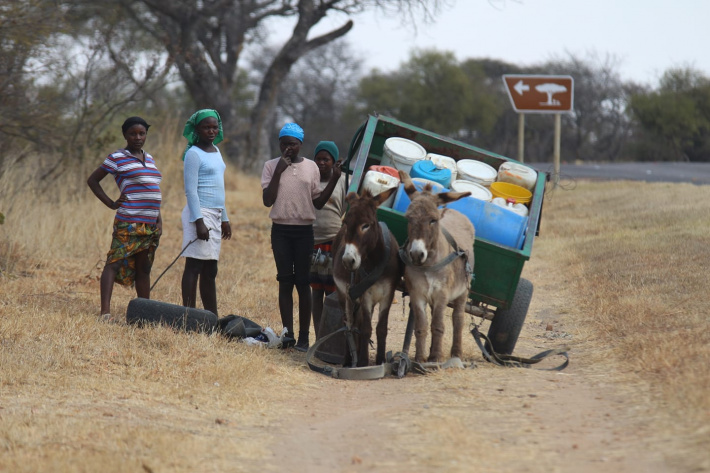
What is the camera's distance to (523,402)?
4.99m

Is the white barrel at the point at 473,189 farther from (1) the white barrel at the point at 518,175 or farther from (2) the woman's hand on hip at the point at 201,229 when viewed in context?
(2) the woman's hand on hip at the point at 201,229

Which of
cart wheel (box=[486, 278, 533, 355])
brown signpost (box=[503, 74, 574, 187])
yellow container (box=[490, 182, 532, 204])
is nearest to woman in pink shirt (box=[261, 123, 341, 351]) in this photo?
yellow container (box=[490, 182, 532, 204])

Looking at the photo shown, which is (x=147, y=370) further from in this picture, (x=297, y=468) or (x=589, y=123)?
(x=589, y=123)

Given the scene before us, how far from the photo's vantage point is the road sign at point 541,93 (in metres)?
19.0

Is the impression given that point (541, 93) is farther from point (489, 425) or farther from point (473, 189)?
point (489, 425)

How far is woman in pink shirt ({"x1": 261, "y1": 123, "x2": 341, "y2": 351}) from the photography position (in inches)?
264

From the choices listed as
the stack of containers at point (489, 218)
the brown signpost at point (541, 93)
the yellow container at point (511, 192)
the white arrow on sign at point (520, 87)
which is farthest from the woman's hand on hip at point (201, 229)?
the white arrow on sign at point (520, 87)

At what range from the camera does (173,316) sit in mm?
6582

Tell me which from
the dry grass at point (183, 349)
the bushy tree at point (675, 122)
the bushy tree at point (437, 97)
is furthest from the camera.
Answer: the bushy tree at point (437, 97)

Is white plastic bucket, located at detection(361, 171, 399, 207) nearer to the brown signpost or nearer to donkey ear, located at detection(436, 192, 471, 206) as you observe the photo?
donkey ear, located at detection(436, 192, 471, 206)

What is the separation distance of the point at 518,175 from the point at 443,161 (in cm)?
63

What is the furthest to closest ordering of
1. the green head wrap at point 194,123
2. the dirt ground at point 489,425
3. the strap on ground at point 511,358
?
the green head wrap at point 194,123, the strap on ground at point 511,358, the dirt ground at point 489,425

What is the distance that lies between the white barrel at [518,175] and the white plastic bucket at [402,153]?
0.67 m

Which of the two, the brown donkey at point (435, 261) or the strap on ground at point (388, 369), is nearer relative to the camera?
the brown donkey at point (435, 261)
